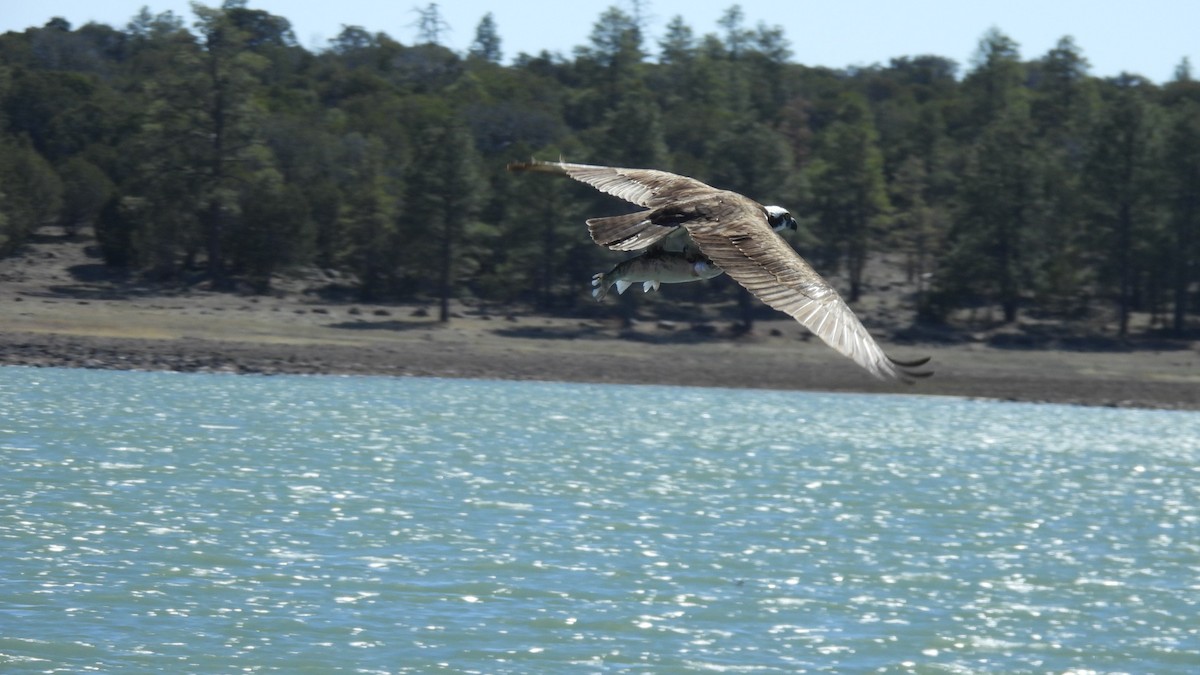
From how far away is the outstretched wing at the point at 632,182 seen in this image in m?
11.0

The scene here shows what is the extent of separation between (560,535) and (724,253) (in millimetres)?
15297

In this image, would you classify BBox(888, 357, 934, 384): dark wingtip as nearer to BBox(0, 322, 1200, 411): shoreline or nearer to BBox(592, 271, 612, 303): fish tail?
BBox(592, 271, 612, 303): fish tail

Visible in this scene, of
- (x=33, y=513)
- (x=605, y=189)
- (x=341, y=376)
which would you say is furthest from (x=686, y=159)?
(x=605, y=189)

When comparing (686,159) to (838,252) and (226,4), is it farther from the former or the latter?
(226,4)

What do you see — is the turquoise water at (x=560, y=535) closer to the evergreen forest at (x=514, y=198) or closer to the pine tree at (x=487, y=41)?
the evergreen forest at (x=514, y=198)

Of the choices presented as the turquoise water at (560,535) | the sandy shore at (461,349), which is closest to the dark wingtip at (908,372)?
the turquoise water at (560,535)

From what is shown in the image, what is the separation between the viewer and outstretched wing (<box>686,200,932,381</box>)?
7.89 meters

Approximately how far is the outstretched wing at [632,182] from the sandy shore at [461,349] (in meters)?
31.9

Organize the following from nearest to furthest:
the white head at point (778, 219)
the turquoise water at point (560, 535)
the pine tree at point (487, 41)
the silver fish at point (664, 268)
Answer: the silver fish at point (664, 268), the white head at point (778, 219), the turquoise water at point (560, 535), the pine tree at point (487, 41)

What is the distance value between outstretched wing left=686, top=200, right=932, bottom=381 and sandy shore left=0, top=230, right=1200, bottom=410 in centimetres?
3406

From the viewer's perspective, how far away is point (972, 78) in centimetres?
9331

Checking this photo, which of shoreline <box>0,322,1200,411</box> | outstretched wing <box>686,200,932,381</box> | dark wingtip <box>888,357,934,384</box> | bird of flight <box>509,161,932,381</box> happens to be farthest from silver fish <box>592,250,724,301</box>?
shoreline <box>0,322,1200,411</box>

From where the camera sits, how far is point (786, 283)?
356 inches

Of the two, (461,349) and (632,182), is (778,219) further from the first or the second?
(461,349)
